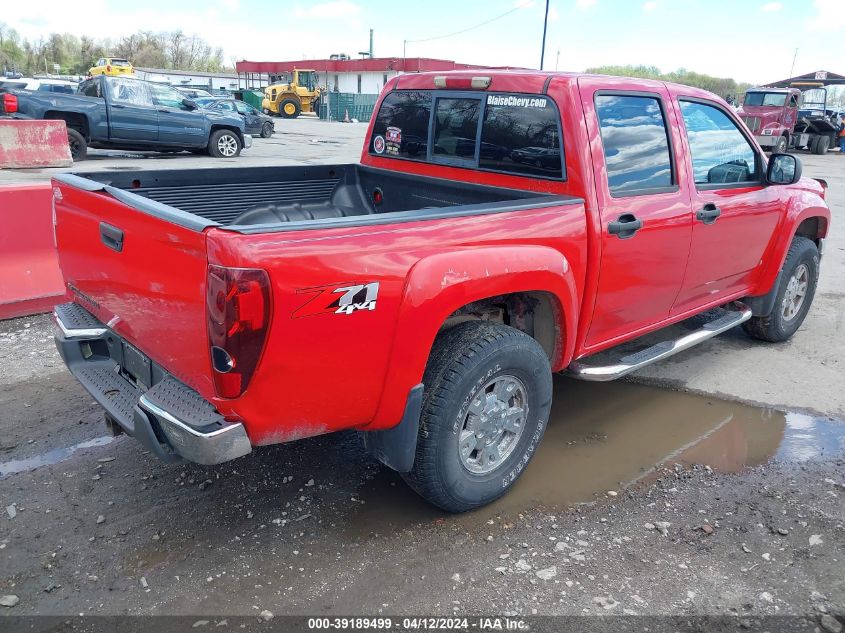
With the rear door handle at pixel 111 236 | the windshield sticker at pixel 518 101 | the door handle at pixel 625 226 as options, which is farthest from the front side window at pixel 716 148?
the rear door handle at pixel 111 236

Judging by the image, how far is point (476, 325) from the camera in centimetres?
305

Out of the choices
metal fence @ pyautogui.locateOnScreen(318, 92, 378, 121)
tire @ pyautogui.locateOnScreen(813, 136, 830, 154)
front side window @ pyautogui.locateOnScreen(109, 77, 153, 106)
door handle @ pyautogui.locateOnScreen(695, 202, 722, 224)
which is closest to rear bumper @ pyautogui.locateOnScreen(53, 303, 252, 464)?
door handle @ pyautogui.locateOnScreen(695, 202, 722, 224)

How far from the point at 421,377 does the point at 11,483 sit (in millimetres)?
2195

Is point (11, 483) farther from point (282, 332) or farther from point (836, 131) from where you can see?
point (836, 131)

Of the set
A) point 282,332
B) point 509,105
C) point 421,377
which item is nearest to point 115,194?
point 282,332

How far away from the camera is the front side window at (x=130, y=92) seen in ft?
48.7

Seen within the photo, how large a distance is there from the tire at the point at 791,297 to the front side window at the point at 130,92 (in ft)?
45.8

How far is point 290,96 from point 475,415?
43.1 meters

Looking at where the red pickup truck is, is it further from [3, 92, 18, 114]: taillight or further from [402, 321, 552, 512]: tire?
[3, 92, 18, 114]: taillight

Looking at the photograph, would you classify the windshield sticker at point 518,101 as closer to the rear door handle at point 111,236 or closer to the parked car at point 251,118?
the rear door handle at point 111,236

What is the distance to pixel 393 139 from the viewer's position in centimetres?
446

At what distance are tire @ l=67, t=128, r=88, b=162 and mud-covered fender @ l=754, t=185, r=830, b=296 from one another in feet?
45.2

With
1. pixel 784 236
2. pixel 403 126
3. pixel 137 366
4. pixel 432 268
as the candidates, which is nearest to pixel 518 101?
pixel 403 126

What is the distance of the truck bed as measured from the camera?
12.1 ft
